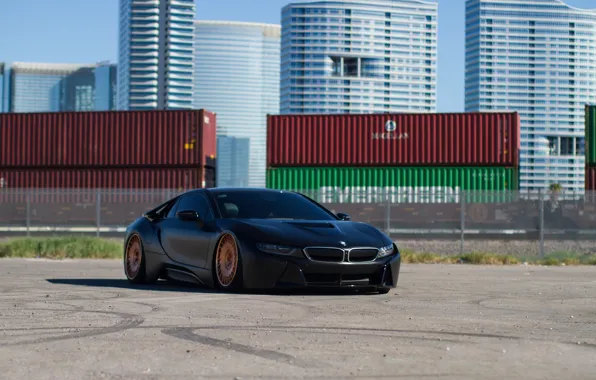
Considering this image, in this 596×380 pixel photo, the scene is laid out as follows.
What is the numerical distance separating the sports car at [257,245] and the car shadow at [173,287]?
0.41 ft

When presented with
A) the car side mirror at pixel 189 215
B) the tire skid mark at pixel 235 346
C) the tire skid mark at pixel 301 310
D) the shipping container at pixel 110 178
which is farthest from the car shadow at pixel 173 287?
the shipping container at pixel 110 178

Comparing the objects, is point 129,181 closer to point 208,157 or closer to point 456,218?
A: point 208,157

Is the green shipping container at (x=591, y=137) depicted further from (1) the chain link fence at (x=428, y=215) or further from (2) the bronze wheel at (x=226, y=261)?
(2) the bronze wheel at (x=226, y=261)

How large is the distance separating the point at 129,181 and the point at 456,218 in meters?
13.4

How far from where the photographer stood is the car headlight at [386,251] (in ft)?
32.5

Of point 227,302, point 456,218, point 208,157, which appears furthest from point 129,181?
point 227,302

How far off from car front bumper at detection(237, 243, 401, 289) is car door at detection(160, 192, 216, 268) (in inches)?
30.4

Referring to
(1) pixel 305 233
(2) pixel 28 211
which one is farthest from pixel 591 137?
(1) pixel 305 233

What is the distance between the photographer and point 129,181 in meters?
36.5

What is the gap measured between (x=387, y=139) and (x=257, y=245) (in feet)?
87.0

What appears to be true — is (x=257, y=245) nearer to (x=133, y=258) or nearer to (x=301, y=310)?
(x=301, y=310)

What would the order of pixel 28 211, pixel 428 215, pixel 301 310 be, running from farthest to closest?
pixel 28 211
pixel 428 215
pixel 301 310

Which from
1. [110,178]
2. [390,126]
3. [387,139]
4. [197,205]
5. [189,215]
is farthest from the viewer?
[110,178]

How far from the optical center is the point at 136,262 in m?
11.5
